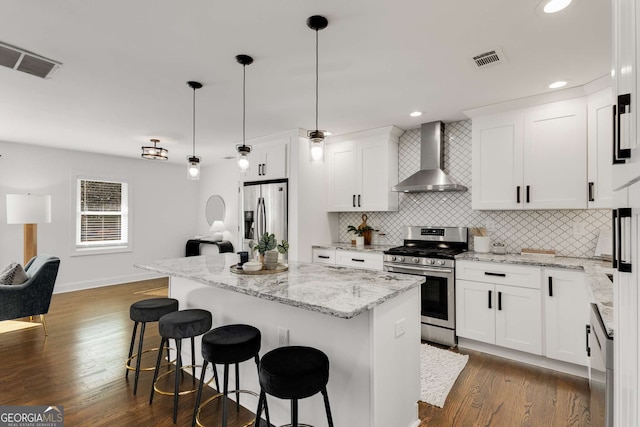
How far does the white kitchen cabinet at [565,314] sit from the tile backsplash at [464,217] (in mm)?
634

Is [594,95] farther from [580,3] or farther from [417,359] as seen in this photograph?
[417,359]

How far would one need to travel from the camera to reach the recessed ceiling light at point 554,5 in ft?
5.62

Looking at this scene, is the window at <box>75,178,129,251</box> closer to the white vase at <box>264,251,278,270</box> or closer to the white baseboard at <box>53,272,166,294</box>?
the white baseboard at <box>53,272,166,294</box>

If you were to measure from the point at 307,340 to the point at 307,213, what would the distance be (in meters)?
2.58

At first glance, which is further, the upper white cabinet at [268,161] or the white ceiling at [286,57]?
the upper white cabinet at [268,161]

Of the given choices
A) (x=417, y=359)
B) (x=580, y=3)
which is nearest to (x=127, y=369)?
(x=417, y=359)

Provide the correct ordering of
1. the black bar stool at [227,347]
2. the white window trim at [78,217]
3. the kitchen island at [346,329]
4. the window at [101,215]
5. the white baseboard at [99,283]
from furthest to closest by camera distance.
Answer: the window at [101,215], the white window trim at [78,217], the white baseboard at [99,283], the black bar stool at [227,347], the kitchen island at [346,329]

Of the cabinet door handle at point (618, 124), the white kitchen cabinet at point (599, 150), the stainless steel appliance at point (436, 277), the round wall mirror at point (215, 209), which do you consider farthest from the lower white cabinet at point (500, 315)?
the round wall mirror at point (215, 209)

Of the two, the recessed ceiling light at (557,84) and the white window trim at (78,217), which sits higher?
the recessed ceiling light at (557,84)

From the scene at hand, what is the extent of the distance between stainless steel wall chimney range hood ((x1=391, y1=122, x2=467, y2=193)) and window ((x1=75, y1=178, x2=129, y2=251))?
18.0 feet

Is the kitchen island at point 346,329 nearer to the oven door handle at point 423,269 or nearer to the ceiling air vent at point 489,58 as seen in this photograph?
the oven door handle at point 423,269

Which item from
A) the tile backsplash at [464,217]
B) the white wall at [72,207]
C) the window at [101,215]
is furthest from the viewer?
the window at [101,215]

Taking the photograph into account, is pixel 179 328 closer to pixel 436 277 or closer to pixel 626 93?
pixel 626 93

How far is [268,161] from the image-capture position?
14.9 feet
